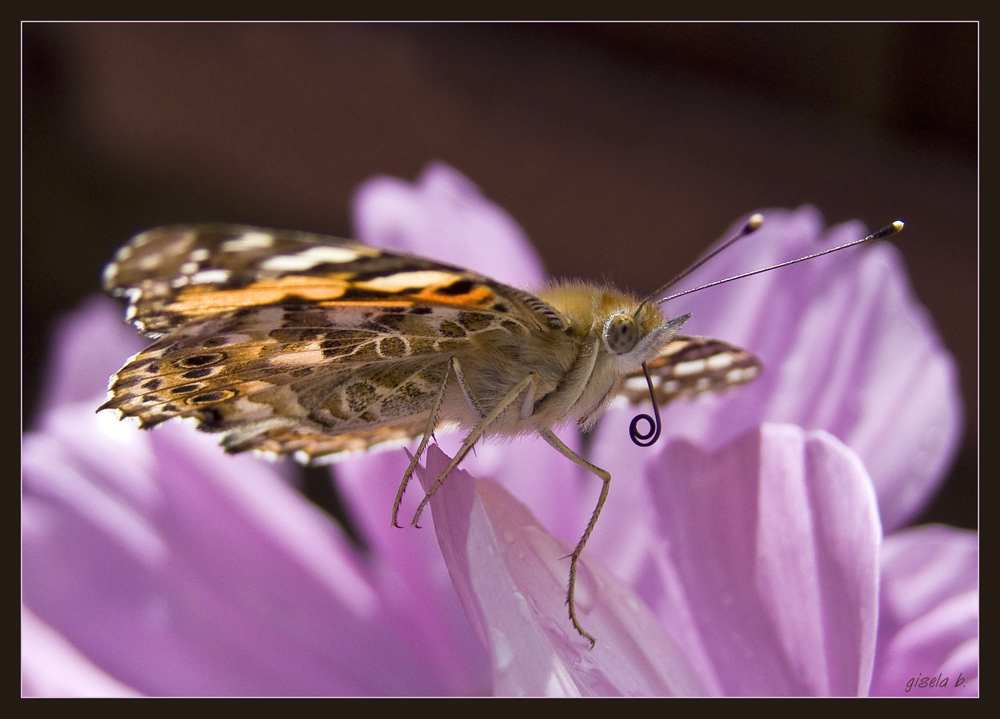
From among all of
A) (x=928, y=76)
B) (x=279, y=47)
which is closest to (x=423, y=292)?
(x=928, y=76)

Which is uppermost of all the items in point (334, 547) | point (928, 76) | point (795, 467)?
point (928, 76)

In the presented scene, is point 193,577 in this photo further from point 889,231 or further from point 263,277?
point 889,231

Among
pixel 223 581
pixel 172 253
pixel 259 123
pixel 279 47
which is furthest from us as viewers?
pixel 259 123

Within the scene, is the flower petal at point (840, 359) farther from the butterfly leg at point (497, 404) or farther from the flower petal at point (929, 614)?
the butterfly leg at point (497, 404)

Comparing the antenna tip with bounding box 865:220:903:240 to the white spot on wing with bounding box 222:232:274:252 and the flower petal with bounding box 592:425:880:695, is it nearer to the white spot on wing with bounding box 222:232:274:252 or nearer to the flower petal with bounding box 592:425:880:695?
the flower petal with bounding box 592:425:880:695

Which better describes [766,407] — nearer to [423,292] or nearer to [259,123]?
[423,292]

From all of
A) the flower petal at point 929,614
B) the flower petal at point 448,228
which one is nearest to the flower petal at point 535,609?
the flower petal at point 929,614

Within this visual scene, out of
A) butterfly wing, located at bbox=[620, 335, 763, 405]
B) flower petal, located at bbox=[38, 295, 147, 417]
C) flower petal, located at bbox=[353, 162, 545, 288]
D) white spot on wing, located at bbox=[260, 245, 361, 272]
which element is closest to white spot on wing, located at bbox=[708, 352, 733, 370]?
butterfly wing, located at bbox=[620, 335, 763, 405]

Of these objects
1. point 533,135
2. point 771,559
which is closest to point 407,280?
point 771,559
